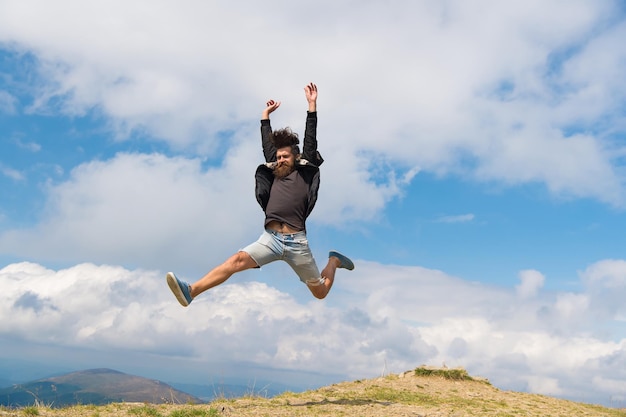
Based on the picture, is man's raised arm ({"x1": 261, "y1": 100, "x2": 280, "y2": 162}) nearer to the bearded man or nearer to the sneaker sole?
the bearded man

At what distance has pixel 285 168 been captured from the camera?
9.68 meters

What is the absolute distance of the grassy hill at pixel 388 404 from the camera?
9336 mm

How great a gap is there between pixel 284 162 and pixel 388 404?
5226 mm

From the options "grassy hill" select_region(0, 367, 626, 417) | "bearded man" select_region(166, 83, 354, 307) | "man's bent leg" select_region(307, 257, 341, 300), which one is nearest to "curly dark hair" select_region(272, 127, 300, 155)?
"bearded man" select_region(166, 83, 354, 307)

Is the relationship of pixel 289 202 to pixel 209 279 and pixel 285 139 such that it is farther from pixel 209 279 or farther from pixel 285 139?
pixel 209 279

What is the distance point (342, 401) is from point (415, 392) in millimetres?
3837

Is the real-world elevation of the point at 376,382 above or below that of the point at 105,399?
above

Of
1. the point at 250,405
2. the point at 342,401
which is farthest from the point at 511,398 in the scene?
the point at 250,405

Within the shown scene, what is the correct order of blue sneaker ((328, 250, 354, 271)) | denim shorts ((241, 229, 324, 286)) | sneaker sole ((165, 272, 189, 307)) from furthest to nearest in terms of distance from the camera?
blue sneaker ((328, 250, 354, 271))
denim shorts ((241, 229, 324, 286))
sneaker sole ((165, 272, 189, 307))

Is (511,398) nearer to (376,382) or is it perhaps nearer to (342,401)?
(376,382)

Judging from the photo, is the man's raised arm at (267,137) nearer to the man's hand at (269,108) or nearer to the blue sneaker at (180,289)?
the man's hand at (269,108)

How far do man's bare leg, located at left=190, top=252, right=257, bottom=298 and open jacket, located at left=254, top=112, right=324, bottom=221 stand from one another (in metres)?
1.02

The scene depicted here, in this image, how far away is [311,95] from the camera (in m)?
9.88

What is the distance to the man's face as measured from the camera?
31.7 feet
